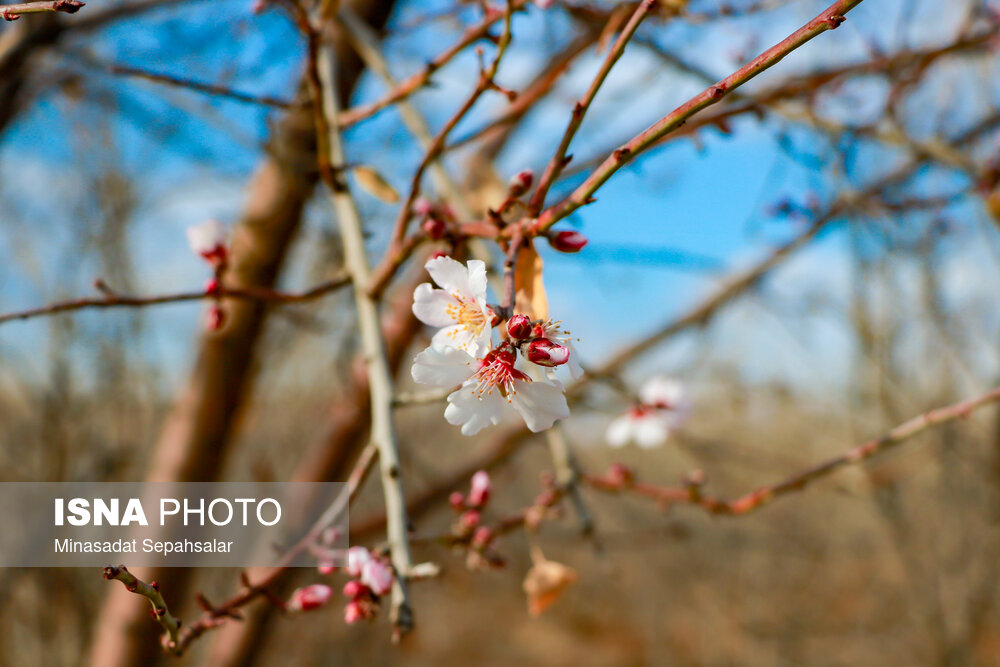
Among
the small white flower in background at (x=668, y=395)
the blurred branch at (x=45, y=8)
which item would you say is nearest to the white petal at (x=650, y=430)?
the small white flower in background at (x=668, y=395)

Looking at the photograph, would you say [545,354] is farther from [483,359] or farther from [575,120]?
[575,120]

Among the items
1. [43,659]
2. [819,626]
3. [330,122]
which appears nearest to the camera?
[330,122]

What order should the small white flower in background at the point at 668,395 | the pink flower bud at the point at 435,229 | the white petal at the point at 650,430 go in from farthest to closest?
1. the small white flower in background at the point at 668,395
2. the white petal at the point at 650,430
3. the pink flower bud at the point at 435,229

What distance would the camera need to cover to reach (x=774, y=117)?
153 centimetres

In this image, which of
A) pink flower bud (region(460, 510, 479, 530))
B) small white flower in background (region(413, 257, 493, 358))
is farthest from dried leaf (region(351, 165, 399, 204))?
pink flower bud (region(460, 510, 479, 530))

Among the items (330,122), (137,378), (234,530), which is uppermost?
(137,378)

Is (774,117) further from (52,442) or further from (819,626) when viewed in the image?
(819,626)

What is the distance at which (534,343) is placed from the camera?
0.60m

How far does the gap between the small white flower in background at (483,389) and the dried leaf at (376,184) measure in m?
0.45

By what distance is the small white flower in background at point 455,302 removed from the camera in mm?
645

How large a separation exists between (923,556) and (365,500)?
9.77ft

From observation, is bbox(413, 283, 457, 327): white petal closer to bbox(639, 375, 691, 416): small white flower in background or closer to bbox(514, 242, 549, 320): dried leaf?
bbox(514, 242, 549, 320): dried leaf

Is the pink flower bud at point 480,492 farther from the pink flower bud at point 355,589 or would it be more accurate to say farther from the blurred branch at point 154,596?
the blurred branch at point 154,596

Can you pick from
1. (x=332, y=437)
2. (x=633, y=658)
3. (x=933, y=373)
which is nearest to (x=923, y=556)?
(x=933, y=373)
